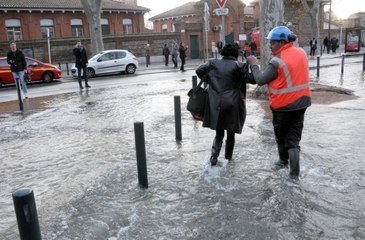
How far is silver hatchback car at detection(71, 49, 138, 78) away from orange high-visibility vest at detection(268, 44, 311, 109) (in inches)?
726

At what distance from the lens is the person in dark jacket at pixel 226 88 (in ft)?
16.2

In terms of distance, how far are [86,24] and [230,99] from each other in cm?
3752

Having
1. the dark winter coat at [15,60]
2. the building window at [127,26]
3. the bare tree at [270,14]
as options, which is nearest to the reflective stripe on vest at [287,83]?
the bare tree at [270,14]

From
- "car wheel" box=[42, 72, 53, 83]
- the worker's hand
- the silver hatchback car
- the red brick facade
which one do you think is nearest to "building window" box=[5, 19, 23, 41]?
the red brick facade

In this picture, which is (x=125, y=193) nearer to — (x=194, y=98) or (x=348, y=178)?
(x=194, y=98)

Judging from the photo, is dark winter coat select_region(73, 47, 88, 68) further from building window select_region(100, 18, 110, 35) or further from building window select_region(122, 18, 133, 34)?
building window select_region(122, 18, 133, 34)

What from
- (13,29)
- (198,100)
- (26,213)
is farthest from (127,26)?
(26,213)

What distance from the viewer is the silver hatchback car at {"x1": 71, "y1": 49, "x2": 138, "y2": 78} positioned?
72.0 ft

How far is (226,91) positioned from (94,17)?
890 inches

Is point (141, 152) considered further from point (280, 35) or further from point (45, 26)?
point (45, 26)

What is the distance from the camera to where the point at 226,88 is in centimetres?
499

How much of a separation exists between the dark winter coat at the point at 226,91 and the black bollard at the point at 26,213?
298 cm

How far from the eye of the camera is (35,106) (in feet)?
39.4

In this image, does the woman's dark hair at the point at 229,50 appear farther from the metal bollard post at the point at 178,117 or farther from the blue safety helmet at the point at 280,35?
the metal bollard post at the point at 178,117
